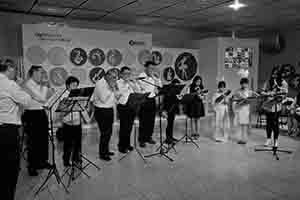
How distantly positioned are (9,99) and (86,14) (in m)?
4.74

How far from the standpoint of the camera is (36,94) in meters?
3.51

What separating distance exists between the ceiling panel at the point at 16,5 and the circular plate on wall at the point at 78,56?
4.70 feet

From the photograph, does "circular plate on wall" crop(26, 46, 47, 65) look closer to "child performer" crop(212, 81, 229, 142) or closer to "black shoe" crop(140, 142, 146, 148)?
"black shoe" crop(140, 142, 146, 148)

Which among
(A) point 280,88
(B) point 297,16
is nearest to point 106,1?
(A) point 280,88

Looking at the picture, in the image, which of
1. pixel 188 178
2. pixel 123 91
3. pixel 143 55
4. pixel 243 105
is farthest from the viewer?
pixel 143 55

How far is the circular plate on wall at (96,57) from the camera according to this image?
277 inches

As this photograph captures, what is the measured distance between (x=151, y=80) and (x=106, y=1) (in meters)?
1.88

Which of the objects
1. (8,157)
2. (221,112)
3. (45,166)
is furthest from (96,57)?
(8,157)

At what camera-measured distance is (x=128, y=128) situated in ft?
16.4

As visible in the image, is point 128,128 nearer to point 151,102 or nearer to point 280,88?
point 151,102

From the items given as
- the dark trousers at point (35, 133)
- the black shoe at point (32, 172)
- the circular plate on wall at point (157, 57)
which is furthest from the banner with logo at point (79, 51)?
the black shoe at point (32, 172)

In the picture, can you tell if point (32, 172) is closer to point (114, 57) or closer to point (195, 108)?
point (195, 108)

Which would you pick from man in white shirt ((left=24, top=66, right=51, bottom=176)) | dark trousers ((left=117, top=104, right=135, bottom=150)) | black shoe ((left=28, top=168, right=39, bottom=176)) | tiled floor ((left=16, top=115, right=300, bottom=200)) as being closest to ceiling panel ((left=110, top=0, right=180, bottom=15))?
dark trousers ((left=117, top=104, right=135, bottom=150))

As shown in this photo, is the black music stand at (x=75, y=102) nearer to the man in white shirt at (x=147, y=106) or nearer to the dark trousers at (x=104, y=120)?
the dark trousers at (x=104, y=120)
